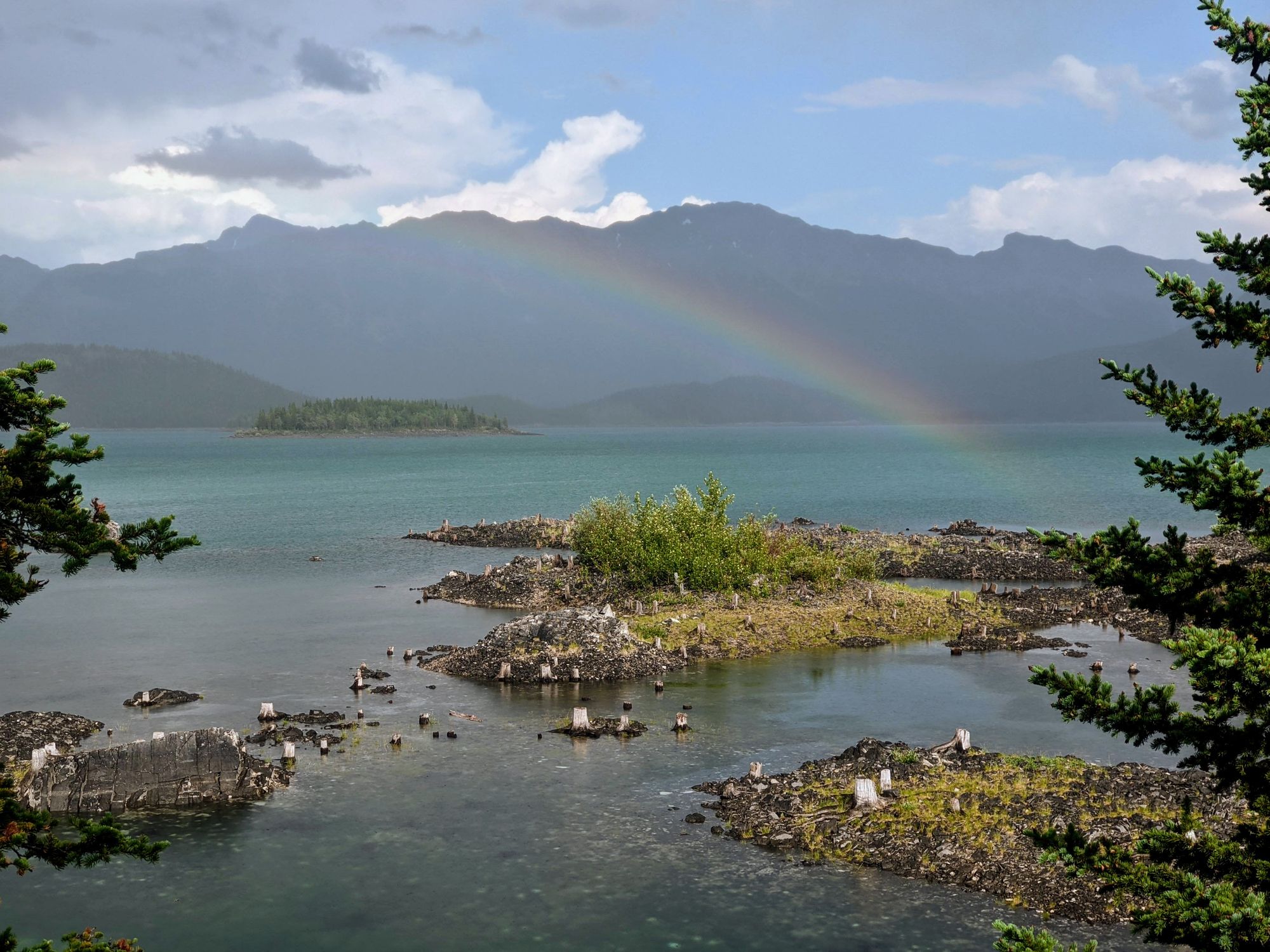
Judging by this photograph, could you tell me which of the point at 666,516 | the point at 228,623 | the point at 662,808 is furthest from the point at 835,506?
the point at 662,808

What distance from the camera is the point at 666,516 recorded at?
209ft

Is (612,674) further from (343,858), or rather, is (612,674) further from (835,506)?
(835,506)

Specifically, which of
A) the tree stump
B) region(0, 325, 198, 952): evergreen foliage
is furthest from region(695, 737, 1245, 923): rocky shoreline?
region(0, 325, 198, 952): evergreen foliage

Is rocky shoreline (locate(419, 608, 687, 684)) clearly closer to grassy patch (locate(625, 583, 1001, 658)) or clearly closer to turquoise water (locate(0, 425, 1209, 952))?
turquoise water (locate(0, 425, 1209, 952))

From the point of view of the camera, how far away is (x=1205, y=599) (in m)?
14.0

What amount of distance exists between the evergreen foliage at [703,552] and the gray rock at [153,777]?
1261 inches

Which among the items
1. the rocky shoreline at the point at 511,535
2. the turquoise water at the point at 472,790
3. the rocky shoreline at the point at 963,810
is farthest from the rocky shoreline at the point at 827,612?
the rocky shoreline at the point at 511,535

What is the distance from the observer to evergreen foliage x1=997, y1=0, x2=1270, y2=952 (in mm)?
12672

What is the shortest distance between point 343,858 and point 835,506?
123871 mm

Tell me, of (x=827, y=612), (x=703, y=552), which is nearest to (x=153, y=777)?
(x=703, y=552)

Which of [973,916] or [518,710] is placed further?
[518,710]

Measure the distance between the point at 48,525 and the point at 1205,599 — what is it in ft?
52.8

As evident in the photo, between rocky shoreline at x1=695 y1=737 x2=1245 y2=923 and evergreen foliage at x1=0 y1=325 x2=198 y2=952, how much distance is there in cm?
1823

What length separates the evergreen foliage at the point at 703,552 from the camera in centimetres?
6059
